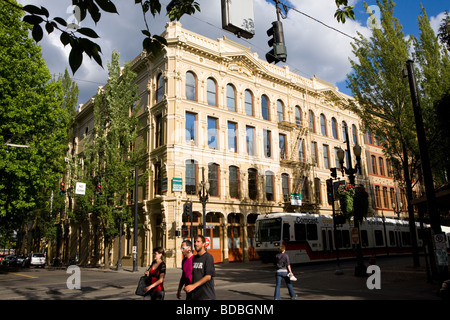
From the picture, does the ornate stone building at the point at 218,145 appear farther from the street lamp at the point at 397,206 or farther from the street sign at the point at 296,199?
the street lamp at the point at 397,206

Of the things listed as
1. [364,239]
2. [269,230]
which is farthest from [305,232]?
[364,239]

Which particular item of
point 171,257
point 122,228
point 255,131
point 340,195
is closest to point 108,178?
point 122,228

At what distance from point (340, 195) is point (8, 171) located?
1923 cm

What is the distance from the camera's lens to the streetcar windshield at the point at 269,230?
860 inches

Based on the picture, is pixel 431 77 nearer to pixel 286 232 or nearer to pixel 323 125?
pixel 286 232

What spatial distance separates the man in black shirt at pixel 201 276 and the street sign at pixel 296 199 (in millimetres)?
28002

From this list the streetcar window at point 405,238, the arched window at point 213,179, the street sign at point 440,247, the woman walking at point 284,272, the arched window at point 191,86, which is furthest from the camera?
the streetcar window at point 405,238

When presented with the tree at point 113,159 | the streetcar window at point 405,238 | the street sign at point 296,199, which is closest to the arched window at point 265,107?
the street sign at point 296,199

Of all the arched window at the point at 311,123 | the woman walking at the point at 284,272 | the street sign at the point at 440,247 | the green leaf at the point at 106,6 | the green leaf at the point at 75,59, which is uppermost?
the arched window at the point at 311,123

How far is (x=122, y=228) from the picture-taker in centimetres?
2767

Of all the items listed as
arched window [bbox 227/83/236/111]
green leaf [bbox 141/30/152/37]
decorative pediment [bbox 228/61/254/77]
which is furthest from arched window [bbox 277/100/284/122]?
green leaf [bbox 141/30/152/37]

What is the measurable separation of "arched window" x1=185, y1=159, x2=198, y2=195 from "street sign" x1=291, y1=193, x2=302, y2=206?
10.4 meters

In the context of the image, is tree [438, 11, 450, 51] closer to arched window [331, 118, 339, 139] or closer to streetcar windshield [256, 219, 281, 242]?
streetcar windshield [256, 219, 281, 242]

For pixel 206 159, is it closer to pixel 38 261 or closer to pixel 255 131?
pixel 255 131
